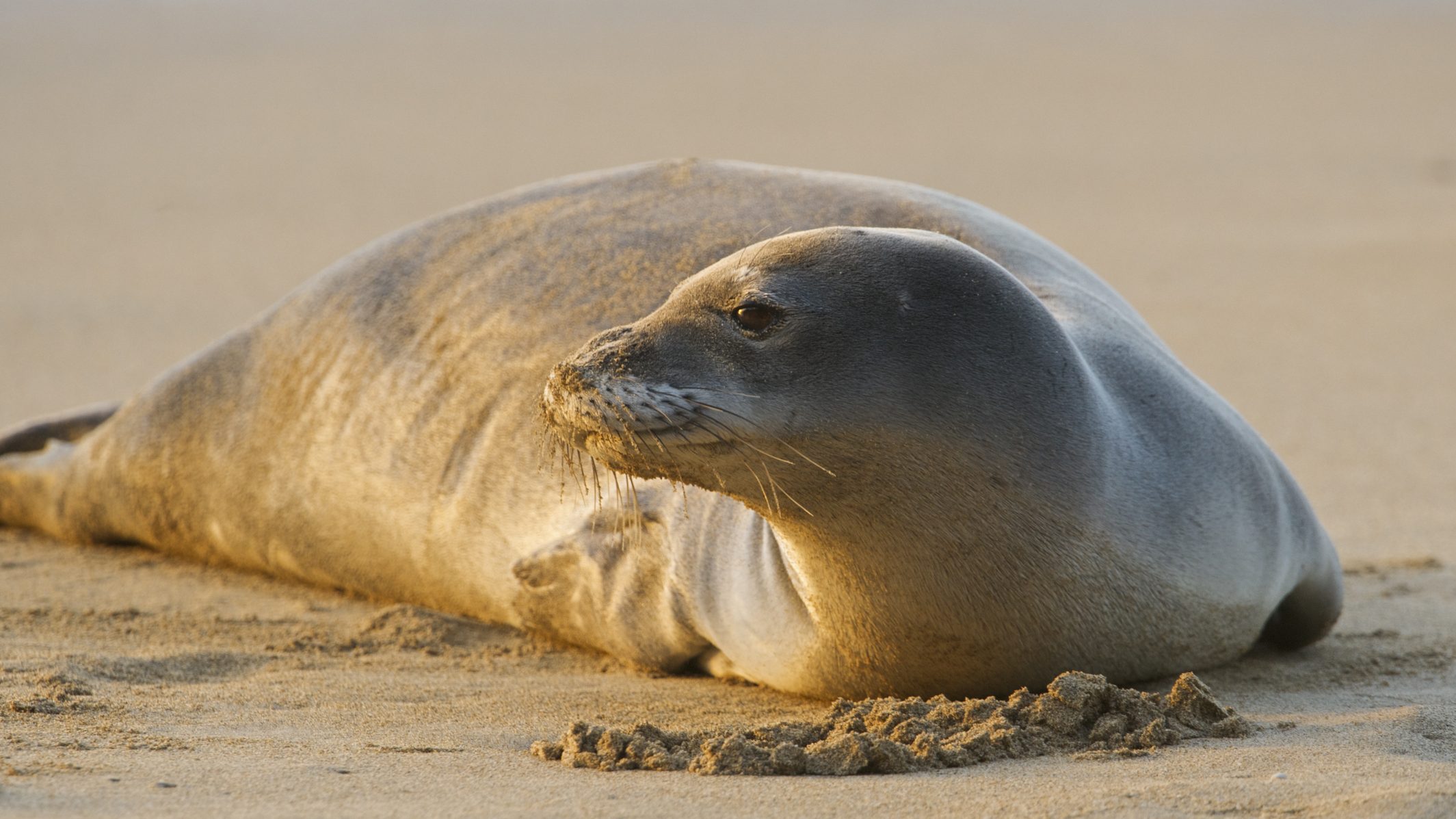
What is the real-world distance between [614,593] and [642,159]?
13.9 meters

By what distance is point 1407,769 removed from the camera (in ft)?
9.75

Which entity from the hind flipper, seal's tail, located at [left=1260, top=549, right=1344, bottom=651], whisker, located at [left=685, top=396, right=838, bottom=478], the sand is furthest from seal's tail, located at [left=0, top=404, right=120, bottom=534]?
seal's tail, located at [left=1260, top=549, right=1344, bottom=651]

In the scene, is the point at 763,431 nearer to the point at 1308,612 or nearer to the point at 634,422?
the point at 634,422

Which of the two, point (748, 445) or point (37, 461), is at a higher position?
point (748, 445)

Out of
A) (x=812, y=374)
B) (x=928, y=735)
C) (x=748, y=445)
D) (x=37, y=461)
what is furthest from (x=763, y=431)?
(x=37, y=461)

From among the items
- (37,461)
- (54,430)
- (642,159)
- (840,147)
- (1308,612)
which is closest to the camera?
(1308,612)

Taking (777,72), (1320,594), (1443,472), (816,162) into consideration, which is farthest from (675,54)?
(1320,594)

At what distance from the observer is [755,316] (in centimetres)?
331

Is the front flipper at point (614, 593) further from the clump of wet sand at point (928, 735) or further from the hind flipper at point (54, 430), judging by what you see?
the hind flipper at point (54, 430)

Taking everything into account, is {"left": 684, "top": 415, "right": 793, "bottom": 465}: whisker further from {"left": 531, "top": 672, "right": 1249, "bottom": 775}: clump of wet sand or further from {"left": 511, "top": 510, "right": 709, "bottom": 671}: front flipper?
{"left": 511, "top": 510, "right": 709, "bottom": 671}: front flipper

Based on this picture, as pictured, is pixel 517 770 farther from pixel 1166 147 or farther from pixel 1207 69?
pixel 1207 69

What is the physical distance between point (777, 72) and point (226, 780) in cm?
2302

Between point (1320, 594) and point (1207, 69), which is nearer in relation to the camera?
point (1320, 594)

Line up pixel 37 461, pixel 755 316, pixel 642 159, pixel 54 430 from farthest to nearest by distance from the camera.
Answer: pixel 642 159 → pixel 54 430 → pixel 37 461 → pixel 755 316
